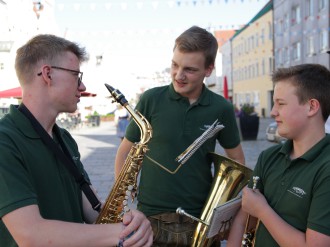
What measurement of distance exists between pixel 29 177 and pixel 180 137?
1323mm

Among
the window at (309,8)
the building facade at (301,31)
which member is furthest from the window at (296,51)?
the window at (309,8)

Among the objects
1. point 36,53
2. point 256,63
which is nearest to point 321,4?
point 256,63

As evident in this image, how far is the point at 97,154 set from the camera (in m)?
15.3

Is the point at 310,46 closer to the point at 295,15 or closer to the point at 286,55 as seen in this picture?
the point at 295,15

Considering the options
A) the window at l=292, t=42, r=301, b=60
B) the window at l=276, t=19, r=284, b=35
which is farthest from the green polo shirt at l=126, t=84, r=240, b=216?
the window at l=276, t=19, r=284, b=35

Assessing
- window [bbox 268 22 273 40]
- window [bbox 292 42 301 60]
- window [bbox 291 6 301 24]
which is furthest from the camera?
window [bbox 268 22 273 40]

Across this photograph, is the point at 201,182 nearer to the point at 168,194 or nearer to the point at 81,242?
the point at 168,194

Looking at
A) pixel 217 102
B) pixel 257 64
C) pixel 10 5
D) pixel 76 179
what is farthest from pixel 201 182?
pixel 257 64

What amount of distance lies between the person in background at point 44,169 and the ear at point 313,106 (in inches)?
39.6

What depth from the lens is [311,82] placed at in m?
2.18

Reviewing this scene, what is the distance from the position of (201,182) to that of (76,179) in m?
1.02

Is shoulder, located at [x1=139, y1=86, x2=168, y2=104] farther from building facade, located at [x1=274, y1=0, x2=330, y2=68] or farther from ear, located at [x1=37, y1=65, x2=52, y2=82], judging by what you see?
building facade, located at [x1=274, y1=0, x2=330, y2=68]

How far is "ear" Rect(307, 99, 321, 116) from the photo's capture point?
2.15 meters

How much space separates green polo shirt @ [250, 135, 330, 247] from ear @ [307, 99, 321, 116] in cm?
15
